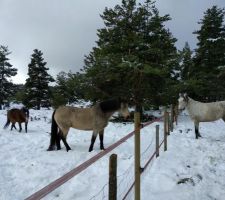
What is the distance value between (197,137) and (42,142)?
19.9 feet

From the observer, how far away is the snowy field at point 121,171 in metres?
5.29

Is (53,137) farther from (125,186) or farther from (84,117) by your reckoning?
(125,186)

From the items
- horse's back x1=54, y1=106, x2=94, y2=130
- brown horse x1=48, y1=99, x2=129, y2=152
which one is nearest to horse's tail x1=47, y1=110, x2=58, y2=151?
brown horse x1=48, y1=99, x2=129, y2=152

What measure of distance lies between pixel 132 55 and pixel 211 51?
10.1 meters

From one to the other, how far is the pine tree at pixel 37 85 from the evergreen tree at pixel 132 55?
1877cm

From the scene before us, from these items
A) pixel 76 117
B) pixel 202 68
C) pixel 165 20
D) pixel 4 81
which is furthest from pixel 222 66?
pixel 4 81

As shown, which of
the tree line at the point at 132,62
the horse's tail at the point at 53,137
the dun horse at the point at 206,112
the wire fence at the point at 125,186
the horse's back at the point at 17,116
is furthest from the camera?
the tree line at the point at 132,62

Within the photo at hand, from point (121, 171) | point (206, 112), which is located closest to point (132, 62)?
point (206, 112)

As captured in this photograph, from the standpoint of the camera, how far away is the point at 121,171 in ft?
21.5

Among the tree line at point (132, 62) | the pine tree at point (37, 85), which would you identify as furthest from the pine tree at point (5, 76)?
the tree line at point (132, 62)

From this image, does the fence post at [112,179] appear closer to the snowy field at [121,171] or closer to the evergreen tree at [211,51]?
the snowy field at [121,171]

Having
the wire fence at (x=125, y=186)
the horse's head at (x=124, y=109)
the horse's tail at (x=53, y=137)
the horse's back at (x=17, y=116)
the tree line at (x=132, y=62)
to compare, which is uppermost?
the tree line at (x=132, y=62)

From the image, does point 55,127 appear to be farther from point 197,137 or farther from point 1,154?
point 197,137

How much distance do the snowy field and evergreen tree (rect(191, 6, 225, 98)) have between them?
532 inches
